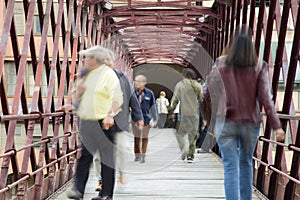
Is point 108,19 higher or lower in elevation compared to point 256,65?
higher

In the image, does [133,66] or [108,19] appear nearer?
[108,19]

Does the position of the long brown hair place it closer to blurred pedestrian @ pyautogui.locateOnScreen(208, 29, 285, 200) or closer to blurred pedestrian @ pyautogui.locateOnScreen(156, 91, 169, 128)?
blurred pedestrian @ pyautogui.locateOnScreen(208, 29, 285, 200)

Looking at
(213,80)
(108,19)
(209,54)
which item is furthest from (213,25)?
(213,80)

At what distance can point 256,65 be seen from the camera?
5523 mm

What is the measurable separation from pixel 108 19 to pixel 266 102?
13874mm

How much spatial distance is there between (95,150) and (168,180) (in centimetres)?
312

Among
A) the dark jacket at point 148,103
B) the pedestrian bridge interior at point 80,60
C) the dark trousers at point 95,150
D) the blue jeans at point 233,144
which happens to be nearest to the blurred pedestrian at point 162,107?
the pedestrian bridge interior at point 80,60

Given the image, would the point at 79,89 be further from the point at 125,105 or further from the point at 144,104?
the point at 144,104

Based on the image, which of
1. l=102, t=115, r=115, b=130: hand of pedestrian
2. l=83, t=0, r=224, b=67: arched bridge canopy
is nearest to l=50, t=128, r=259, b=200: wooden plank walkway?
l=102, t=115, r=115, b=130: hand of pedestrian

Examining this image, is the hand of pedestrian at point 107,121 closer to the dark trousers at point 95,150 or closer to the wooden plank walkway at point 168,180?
the dark trousers at point 95,150

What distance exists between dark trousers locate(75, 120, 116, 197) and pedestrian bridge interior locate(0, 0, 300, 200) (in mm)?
582

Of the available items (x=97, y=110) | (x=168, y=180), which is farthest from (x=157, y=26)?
(x=97, y=110)

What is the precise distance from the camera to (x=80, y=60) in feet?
39.0

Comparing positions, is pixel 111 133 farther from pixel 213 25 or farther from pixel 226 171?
pixel 213 25
